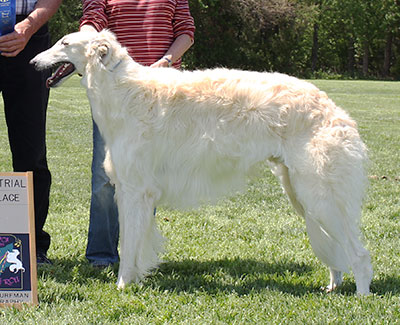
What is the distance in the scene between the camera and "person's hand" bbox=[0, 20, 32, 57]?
4215 mm

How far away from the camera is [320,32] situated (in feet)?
190

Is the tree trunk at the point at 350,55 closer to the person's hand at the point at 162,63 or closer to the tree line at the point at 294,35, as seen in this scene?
the tree line at the point at 294,35

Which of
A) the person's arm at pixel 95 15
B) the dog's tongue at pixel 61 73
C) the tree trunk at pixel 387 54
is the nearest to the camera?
the dog's tongue at pixel 61 73

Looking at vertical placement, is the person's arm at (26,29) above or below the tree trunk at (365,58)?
above

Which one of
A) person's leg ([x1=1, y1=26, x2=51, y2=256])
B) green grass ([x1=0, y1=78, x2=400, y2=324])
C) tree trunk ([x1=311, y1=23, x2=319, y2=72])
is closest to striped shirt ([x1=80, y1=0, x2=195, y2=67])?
person's leg ([x1=1, y1=26, x2=51, y2=256])

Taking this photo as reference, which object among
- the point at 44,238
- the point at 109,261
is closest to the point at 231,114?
the point at 109,261

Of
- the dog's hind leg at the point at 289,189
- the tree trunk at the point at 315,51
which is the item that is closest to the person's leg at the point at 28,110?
the dog's hind leg at the point at 289,189

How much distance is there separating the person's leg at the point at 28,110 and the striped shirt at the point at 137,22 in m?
0.51

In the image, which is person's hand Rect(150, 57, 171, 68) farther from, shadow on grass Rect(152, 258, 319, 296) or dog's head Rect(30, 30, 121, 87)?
shadow on grass Rect(152, 258, 319, 296)

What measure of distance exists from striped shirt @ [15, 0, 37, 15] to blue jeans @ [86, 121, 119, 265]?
999 millimetres

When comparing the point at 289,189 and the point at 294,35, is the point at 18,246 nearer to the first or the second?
the point at 289,189

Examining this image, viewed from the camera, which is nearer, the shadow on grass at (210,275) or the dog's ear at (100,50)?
the dog's ear at (100,50)

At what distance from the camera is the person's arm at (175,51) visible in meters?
4.47

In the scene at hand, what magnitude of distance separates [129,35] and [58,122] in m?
11.1
